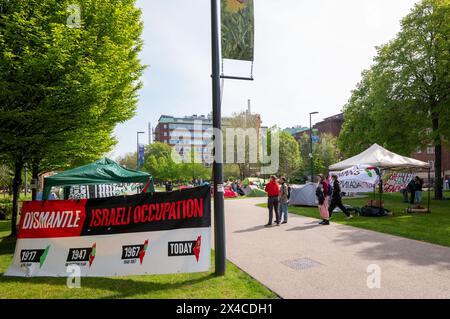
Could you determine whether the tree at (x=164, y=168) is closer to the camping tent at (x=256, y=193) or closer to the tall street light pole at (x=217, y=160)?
the camping tent at (x=256, y=193)

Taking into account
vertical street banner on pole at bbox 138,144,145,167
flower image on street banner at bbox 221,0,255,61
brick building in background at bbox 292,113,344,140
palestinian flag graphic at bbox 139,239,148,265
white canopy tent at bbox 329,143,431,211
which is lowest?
palestinian flag graphic at bbox 139,239,148,265

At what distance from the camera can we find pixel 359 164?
15039 millimetres

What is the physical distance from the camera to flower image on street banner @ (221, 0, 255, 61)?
20.8 feet

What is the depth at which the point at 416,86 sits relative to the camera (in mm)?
21766

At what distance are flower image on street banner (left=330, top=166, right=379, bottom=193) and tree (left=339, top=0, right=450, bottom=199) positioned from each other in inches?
379

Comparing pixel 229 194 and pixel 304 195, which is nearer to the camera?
pixel 304 195

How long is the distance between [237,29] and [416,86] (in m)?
20.1

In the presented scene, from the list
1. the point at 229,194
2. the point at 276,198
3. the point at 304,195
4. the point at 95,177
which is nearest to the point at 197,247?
the point at 95,177

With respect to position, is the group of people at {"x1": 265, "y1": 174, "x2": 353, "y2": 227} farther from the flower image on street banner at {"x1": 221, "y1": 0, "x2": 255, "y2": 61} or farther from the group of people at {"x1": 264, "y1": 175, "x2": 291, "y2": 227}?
the flower image on street banner at {"x1": 221, "y1": 0, "x2": 255, "y2": 61}

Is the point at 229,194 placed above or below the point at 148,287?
below

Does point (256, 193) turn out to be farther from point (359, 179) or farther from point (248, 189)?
point (359, 179)

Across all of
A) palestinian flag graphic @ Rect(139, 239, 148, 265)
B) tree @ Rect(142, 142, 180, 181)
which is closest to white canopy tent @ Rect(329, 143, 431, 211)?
palestinian flag graphic @ Rect(139, 239, 148, 265)

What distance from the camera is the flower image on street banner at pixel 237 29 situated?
20.8 feet
